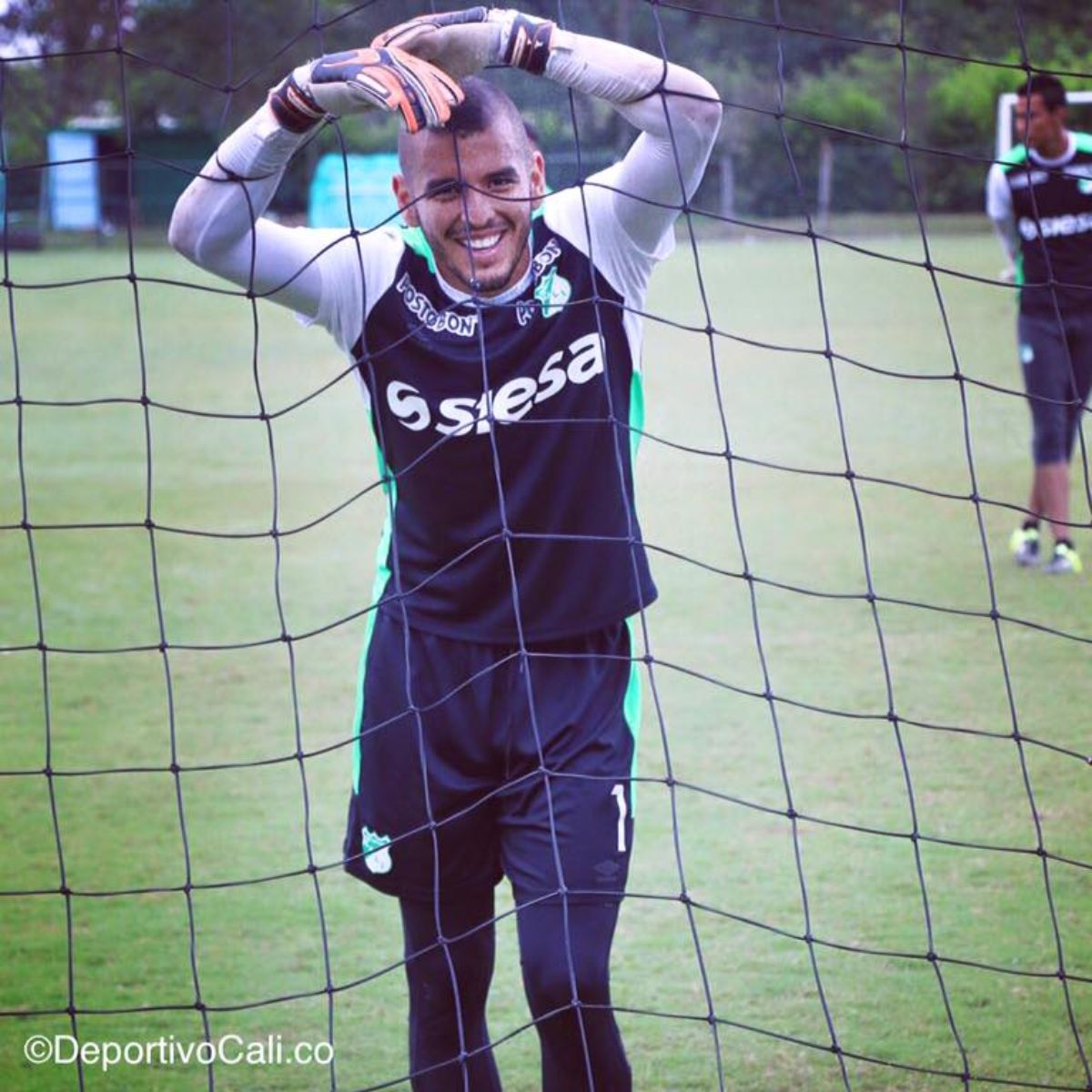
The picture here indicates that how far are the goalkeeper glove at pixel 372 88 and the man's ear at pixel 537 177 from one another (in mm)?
256

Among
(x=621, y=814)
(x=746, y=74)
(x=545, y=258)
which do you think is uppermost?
(x=746, y=74)

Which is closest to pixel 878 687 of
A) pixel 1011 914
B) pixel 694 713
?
pixel 694 713

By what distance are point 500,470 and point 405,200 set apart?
1.77ft

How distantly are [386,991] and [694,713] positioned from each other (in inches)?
83.7

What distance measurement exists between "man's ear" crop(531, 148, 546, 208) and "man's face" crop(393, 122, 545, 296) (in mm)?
19

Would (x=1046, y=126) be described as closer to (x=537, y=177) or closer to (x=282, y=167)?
(x=537, y=177)

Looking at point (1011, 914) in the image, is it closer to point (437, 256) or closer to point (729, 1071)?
point (729, 1071)

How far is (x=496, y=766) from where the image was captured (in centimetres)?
307

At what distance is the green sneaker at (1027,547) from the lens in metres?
7.88

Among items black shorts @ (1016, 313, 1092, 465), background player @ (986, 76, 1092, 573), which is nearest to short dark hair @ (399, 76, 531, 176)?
background player @ (986, 76, 1092, 573)

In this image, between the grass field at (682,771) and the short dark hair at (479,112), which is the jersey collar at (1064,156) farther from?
the short dark hair at (479,112)

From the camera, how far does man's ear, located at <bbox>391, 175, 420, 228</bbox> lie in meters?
3.10

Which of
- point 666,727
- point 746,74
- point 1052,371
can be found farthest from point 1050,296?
point 746,74

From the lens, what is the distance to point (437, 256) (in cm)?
307
